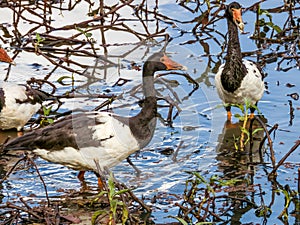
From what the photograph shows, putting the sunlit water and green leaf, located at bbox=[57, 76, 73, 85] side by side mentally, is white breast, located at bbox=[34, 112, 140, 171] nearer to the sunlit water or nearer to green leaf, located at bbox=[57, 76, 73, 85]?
the sunlit water

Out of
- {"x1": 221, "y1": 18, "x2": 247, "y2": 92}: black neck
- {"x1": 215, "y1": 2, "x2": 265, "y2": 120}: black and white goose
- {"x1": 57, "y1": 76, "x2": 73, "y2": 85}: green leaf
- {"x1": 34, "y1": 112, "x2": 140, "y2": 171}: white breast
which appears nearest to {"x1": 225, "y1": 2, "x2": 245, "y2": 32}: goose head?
{"x1": 215, "y1": 2, "x2": 265, "y2": 120}: black and white goose

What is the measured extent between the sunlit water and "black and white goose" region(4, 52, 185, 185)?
1.08 ft

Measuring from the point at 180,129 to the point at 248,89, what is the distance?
846 mm

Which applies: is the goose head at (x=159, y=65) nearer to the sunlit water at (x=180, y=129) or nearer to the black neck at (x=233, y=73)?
the sunlit water at (x=180, y=129)

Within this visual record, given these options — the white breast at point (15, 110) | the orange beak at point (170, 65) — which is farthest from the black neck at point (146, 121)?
the white breast at point (15, 110)

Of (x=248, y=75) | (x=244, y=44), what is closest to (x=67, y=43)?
(x=244, y=44)

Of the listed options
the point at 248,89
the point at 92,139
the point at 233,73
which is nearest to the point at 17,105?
the point at 92,139

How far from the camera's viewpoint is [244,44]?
10.2 metres

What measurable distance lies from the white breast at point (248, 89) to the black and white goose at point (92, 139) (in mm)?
1888

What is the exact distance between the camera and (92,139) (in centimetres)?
628

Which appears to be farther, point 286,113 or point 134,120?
point 286,113

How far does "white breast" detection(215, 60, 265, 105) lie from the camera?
26.8 feet

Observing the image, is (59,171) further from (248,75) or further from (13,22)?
(13,22)

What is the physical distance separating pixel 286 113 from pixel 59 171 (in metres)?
2.54
